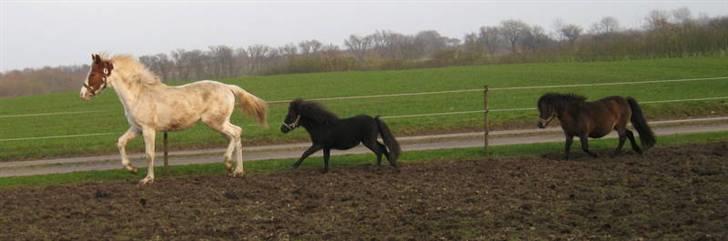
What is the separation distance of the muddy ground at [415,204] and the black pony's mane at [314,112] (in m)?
0.75

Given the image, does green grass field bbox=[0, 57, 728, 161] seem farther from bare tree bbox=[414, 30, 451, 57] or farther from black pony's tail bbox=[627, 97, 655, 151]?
bare tree bbox=[414, 30, 451, 57]

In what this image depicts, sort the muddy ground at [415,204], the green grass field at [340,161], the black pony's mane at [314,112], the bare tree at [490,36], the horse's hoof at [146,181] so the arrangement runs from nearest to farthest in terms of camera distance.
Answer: the muddy ground at [415,204] → the horse's hoof at [146,181] → the black pony's mane at [314,112] → the green grass field at [340,161] → the bare tree at [490,36]

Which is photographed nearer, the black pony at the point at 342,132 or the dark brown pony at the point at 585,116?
the black pony at the point at 342,132

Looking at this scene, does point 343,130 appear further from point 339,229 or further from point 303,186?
point 339,229

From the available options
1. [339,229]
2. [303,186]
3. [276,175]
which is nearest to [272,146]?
[276,175]

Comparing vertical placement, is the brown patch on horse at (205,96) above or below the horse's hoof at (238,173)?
above

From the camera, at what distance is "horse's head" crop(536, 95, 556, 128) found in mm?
10570

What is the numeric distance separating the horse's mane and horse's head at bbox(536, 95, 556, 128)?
544cm

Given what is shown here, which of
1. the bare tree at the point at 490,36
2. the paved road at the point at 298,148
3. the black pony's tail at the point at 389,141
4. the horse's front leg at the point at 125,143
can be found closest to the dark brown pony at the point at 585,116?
the black pony's tail at the point at 389,141

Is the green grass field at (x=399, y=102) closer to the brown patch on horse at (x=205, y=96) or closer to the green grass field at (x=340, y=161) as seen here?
the green grass field at (x=340, y=161)

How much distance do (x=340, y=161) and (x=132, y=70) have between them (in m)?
3.39

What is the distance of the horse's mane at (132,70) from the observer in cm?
997

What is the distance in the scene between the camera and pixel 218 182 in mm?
9789

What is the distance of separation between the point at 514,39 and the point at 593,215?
3279 inches
